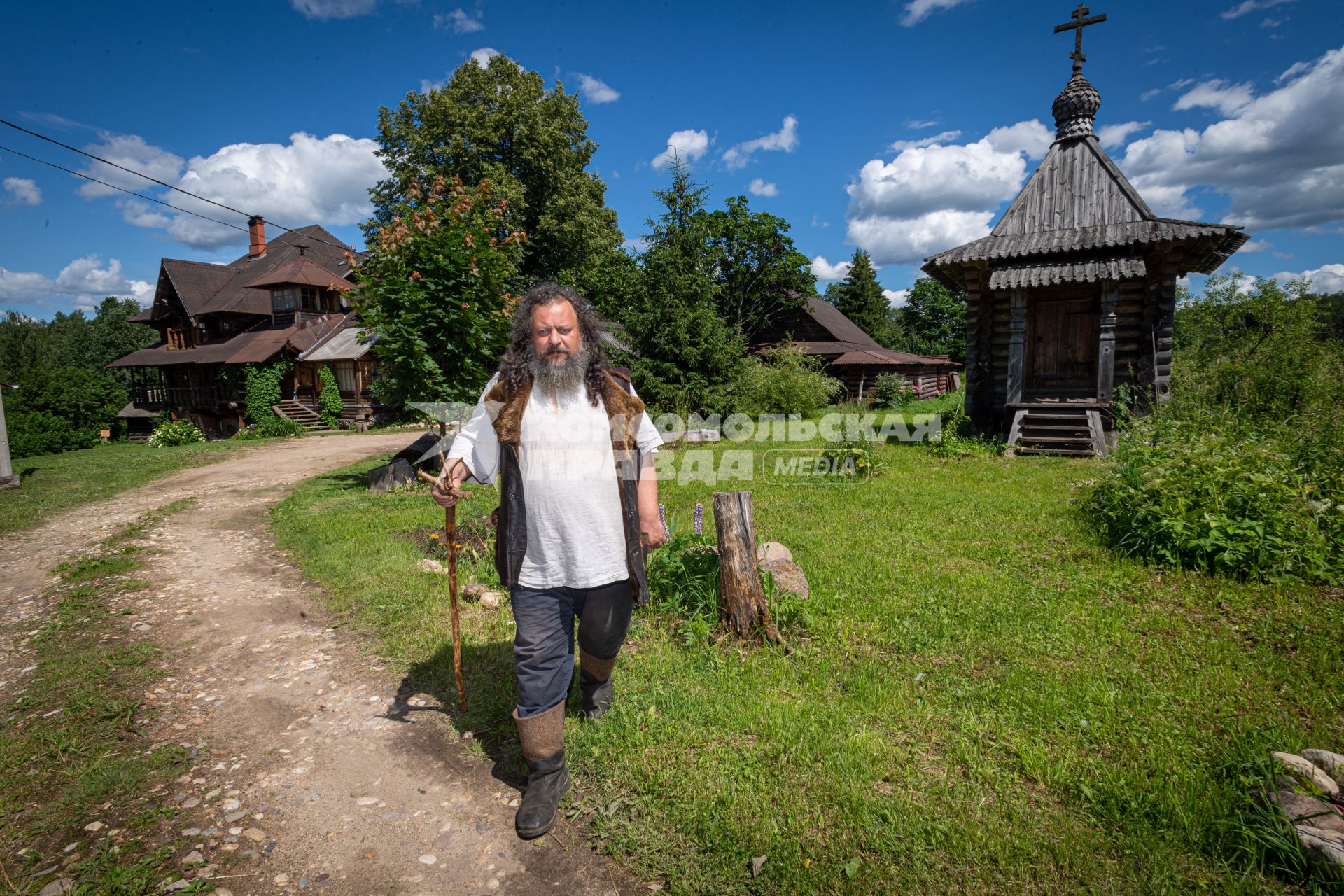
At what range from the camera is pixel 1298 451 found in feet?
18.5

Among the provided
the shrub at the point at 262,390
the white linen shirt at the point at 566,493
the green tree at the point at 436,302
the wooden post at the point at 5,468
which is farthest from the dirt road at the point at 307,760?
the shrub at the point at 262,390

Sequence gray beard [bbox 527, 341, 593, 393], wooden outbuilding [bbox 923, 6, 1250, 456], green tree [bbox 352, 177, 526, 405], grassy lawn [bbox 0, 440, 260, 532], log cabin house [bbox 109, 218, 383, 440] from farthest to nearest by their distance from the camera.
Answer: log cabin house [bbox 109, 218, 383, 440] → wooden outbuilding [bbox 923, 6, 1250, 456] → grassy lawn [bbox 0, 440, 260, 532] → green tree [bbox 352, 177, 526, 405] → gray beard [bbox 527, 341, 593, 393]

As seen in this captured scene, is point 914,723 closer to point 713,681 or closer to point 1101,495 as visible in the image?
point 713,681

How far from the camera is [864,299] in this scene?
42.6 m

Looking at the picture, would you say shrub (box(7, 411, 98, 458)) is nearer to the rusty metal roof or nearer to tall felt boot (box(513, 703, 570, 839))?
the rusty metal roof

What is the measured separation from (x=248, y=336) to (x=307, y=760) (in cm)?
3070

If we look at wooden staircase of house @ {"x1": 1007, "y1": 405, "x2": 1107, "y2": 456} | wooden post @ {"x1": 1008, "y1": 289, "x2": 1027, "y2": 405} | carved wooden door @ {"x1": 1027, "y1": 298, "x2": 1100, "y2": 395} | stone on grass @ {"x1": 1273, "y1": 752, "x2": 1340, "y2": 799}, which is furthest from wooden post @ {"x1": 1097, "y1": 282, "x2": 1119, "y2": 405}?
stone on grass @ {"x1": 1273, "y1": 752, "x2": 1340, "y2": 799}

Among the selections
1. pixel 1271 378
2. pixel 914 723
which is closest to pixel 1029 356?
pixel 1271 378

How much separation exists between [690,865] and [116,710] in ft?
11.1

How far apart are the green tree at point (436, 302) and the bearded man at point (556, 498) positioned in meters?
6.61

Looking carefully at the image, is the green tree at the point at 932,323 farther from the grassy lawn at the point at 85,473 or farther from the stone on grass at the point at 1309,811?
the stone on grass at the point at 1309,811

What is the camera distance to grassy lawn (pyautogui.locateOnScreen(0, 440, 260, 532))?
9.51m

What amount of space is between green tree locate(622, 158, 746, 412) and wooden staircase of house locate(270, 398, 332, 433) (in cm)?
1715

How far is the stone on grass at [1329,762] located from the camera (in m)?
2.40
